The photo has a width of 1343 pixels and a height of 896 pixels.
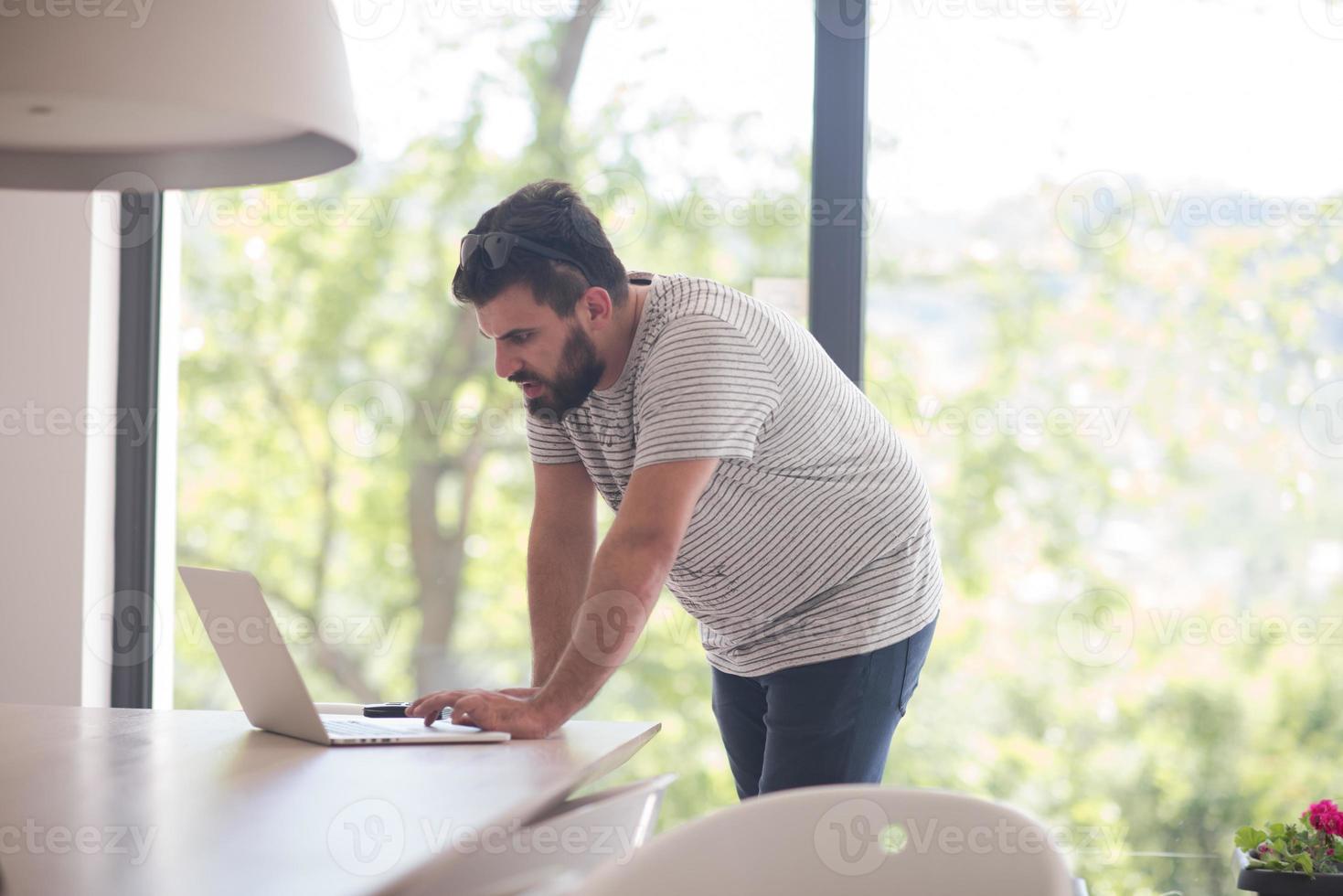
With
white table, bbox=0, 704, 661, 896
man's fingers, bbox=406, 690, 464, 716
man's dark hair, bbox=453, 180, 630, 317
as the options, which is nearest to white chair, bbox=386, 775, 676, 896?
white table, bbox=0, 704, 661, 896

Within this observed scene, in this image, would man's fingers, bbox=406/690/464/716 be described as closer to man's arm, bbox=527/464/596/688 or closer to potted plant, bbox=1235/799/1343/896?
man's arm, bbox=527/464/596/688

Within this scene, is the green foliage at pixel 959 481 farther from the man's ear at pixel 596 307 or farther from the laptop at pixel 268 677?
the laptop at pixel 268 677

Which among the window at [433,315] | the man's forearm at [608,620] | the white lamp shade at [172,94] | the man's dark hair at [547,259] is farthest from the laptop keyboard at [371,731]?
the window at [433,315]

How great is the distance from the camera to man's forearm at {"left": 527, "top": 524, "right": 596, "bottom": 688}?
1.97 meters

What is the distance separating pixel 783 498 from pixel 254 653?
2.54ft

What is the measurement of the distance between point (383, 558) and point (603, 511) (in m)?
0.60

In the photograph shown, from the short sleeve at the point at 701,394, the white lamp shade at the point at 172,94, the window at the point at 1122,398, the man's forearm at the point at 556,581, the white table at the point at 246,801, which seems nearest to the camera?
the white table at the point at 246,801

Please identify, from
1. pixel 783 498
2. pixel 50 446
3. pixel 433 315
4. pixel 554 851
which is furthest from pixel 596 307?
pixel 50 446

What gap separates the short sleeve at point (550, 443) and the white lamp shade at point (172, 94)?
615 millimetres

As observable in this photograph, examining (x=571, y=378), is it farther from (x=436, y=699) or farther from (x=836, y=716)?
(x=836, y=716)

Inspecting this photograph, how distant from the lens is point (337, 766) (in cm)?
139

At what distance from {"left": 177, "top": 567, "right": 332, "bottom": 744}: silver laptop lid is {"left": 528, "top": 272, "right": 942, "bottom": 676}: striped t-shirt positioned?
562 millimetres

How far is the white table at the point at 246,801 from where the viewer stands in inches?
38.7

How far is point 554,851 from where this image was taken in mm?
1225
